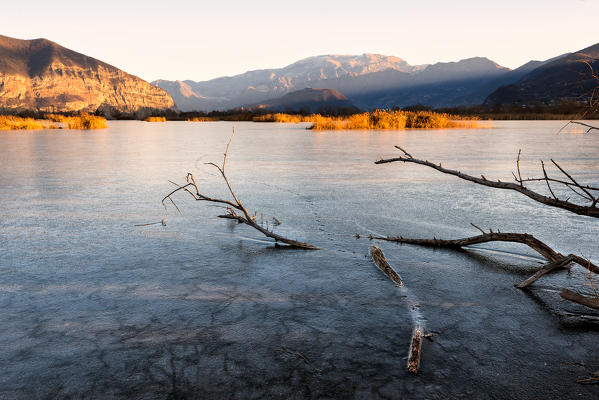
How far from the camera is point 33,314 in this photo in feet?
8.53

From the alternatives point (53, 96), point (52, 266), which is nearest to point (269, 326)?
point (52, 266)

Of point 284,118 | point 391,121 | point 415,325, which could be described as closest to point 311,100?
point 284,118

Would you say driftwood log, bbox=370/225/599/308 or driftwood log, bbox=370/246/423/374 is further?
driftwood log, bbox=370/225/599/308

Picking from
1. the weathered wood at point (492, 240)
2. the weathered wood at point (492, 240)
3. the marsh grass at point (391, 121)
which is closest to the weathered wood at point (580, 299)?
the weathered wood at point (492, 240)

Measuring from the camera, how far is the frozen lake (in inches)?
77.7

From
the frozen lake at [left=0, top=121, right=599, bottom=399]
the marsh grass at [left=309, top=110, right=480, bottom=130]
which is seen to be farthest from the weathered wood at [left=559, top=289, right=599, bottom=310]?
the marsh grass at [left=309, top=110, right=480, bottom=130]

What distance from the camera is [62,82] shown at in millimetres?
116250

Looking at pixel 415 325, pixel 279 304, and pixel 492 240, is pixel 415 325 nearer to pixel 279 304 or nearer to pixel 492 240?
pixel 279 304

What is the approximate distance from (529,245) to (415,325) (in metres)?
1.74

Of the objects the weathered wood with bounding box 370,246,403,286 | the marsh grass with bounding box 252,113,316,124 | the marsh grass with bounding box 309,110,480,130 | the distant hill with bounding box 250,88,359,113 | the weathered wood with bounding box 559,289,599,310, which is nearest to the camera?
the weathered wood with bounding box 559,289,599,310

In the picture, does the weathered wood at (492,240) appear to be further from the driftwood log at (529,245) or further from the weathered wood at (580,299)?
the weathered wood at (580,299)

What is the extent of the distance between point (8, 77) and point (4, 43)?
3612 cm

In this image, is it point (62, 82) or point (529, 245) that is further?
point (62, 82)

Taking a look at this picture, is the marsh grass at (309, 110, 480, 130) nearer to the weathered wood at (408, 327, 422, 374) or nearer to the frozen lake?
the frozen lake
